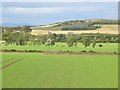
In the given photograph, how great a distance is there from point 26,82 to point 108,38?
71197 mm

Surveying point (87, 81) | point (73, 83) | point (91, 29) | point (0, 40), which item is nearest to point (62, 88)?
point (73, 83)

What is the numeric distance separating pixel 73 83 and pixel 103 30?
88.5 meters

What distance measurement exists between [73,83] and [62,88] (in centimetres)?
173

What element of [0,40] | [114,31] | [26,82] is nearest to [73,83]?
[26,82]

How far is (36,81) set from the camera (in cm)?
1727

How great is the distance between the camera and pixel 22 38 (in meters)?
78.0

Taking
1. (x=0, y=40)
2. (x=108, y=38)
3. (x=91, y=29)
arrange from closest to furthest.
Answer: (x=0, y=40) → (x=108, y=38) → (x=91, y=29)

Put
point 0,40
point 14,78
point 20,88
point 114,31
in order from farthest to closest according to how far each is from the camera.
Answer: point 114,31
point 0,40
point 14,78
point 20,88

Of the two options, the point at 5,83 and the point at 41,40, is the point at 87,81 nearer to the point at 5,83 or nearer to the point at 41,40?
the point at 5,83

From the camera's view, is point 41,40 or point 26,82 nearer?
point 26,82

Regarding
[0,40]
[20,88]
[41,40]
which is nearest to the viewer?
[20,88]

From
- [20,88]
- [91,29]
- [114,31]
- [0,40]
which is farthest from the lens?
[91,29]

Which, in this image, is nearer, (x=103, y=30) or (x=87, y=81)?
(x=87, y=81)

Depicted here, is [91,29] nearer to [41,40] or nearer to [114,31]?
[114,31]
